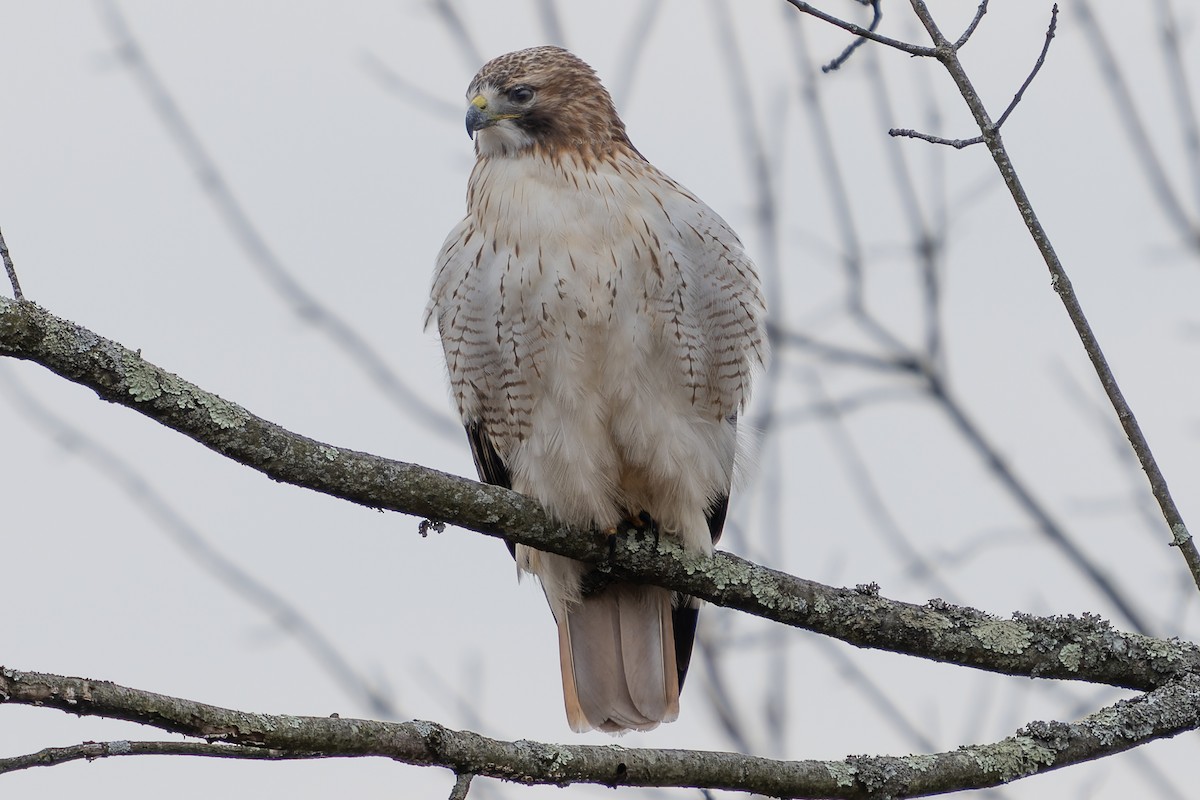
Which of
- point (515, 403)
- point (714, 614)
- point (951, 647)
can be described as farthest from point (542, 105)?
point (951, 647)

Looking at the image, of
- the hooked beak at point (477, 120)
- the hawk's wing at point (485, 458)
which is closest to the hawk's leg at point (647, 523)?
the hawk's wing at point (485, 458)

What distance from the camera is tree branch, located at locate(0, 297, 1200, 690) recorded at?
2.39 meters

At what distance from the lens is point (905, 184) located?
4262mm

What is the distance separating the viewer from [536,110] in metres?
4.40

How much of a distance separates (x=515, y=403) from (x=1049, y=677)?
164 cm

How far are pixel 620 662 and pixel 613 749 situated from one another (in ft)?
6.51

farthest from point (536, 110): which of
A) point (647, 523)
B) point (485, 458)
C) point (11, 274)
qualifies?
point (11, 274)

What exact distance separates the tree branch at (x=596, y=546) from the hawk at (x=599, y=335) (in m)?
0.28

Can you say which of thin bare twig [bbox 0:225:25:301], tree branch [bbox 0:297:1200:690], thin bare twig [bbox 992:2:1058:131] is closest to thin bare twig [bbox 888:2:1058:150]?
thin bare twig [bbox 992:2:1058:131]

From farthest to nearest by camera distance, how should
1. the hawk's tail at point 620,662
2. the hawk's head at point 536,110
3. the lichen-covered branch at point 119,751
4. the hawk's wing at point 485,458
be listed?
the hawk's tail at point 620,662 < the hawk's head at point 536,110 < the hawk's wing at point 485,458 < the lichen-covered branch at point 119,751

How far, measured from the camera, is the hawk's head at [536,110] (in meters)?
4.36

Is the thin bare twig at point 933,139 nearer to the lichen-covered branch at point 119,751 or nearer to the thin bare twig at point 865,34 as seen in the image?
the thin bare twig at point 865,34

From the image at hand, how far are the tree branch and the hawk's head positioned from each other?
1.40m

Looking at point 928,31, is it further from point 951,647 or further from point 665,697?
point 665,697
